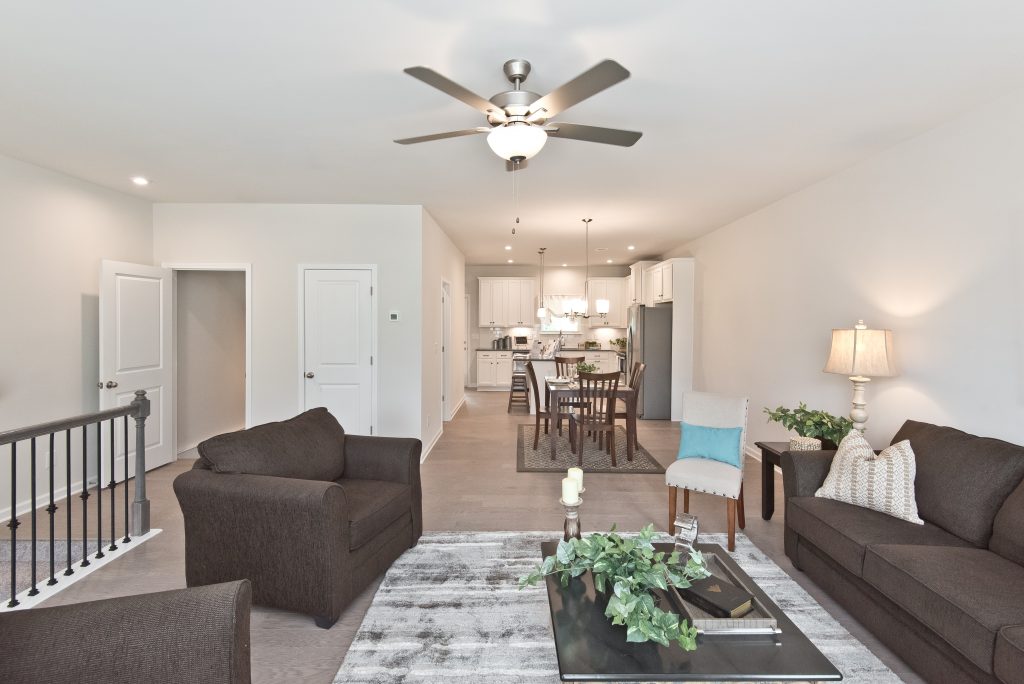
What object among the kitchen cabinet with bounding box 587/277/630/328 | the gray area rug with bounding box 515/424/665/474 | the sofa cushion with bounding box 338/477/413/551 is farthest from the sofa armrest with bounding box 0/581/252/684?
the kitchen cabinet with bounding box 587/277/630/328

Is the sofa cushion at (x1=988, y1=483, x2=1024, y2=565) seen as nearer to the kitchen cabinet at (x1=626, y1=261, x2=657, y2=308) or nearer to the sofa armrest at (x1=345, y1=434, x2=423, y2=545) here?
the sofa armrest at (x1=345, y1=434, x2=423, y2=545)

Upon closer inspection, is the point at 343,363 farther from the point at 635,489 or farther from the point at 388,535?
the point at 635,489

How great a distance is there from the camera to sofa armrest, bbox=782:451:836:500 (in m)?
2.77

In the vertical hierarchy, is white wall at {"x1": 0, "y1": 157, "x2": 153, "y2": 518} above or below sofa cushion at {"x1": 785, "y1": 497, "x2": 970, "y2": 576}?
above

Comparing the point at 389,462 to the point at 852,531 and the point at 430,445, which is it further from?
the point at 430,445

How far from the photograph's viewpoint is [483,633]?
7.07ft

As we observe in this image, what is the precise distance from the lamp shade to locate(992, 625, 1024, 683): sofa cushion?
6.18 ft

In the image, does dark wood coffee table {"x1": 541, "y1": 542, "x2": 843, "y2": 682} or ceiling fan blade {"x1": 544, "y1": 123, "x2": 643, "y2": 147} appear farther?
ceiling fan blade {"x1": 544, "y1": 123, "x2": 643, "y2": 147}

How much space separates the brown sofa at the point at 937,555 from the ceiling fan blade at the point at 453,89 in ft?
8.04

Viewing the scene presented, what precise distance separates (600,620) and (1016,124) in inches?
126

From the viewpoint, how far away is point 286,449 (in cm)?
261

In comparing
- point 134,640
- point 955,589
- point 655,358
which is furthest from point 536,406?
point 134,640

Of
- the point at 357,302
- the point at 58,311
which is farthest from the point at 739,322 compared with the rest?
the point at 58,311

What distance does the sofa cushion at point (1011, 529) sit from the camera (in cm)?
199
